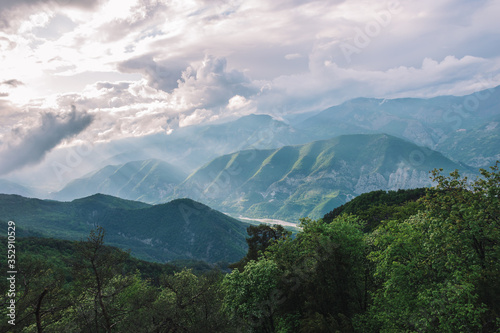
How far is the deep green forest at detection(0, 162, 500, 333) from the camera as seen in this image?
81.9 feet

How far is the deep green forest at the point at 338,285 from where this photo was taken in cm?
2497

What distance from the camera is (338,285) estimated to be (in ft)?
127

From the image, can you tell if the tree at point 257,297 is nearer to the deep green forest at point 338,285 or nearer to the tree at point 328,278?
the deep green forest at point 338,285

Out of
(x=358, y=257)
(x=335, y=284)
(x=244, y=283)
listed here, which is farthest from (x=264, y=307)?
(x=358, y=257)

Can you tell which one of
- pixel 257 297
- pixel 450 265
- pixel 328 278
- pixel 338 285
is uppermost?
pixel 450 265

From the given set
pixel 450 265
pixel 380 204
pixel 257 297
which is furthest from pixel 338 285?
pixel 380 204

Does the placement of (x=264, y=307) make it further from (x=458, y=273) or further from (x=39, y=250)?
(x=39, y=250)

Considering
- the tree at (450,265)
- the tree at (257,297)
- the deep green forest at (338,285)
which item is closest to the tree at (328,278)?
the deep green forest at (338,285)

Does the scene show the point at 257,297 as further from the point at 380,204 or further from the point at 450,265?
the point at 380,204

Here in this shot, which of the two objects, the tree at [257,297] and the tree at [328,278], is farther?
the tree at [257,297]

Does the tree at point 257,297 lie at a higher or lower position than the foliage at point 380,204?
lower

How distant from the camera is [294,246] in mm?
50094

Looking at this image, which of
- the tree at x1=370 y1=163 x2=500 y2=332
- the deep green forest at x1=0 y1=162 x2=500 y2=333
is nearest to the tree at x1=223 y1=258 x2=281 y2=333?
the deep green forest at x1=0 y1=162 x2=500 y2=333

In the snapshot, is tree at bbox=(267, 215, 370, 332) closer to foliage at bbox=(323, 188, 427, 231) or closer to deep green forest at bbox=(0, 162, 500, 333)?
deep green forest at bbox=(0, 162, 500, 333)
